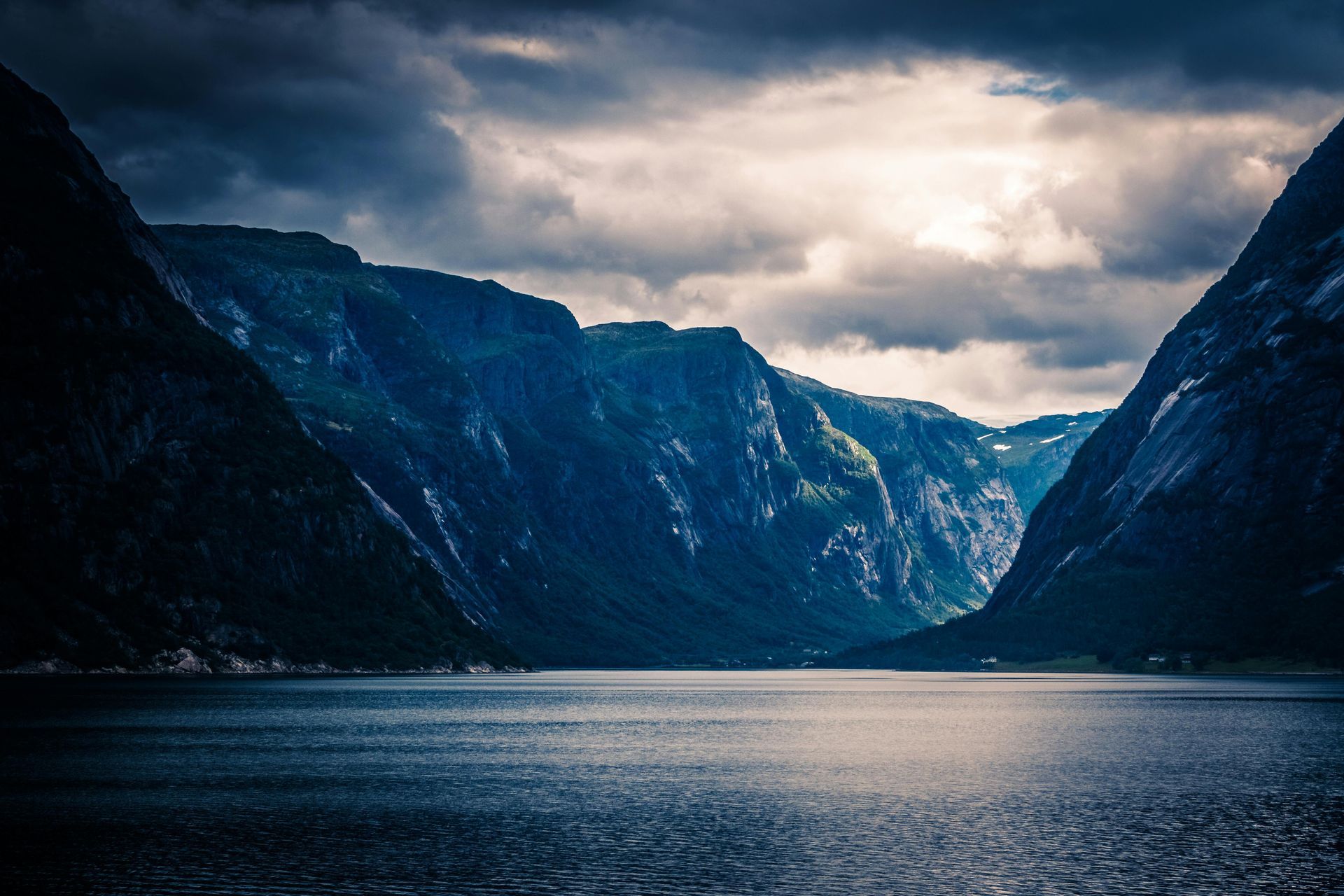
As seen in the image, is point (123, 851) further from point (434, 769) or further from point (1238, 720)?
point (1238, 720)

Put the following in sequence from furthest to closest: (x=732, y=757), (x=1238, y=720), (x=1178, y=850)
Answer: (x=1238, y=720) < (x=732, y=757) < (x=1178, y=850)

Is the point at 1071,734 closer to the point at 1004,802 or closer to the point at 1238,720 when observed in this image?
the point at 1238,720

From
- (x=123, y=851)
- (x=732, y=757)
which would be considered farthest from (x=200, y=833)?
(x=732, y=757)

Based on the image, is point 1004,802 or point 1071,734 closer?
point 1004,802

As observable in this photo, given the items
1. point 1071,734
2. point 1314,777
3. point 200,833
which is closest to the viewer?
point 200,833

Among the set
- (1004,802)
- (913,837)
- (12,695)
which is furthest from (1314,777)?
(12,695)

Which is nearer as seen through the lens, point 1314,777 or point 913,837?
point 913,837
